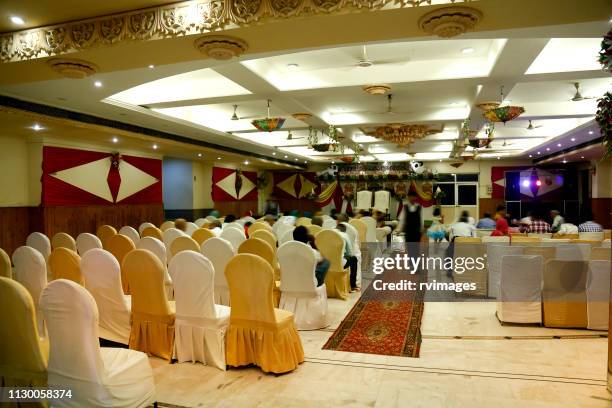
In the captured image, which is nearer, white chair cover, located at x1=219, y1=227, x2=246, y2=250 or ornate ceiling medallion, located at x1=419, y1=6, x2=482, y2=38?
ornate ceiling medallion, located at x1=419, y1=6, x2=482, y2=38

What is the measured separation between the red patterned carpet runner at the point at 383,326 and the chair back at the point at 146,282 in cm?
172

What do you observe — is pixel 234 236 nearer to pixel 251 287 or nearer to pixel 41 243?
pixel 41 243

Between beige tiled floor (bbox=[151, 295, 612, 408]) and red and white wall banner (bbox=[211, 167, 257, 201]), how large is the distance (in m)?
12.8

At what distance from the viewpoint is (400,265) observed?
30.6 feet

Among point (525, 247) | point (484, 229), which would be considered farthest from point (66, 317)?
point (484, 229)

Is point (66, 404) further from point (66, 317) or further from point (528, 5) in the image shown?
point (528, 5)

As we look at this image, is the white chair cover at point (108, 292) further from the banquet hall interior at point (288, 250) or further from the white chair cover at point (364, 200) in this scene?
the white chair cover at point (364, 200)

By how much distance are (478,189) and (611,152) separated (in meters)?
17.1

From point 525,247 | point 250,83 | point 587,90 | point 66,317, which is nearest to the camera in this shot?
point 66,317

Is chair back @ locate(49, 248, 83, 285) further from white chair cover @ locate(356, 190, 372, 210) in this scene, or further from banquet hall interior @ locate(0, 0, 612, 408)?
white chair cover @ locate(356, 190, 372, 210)

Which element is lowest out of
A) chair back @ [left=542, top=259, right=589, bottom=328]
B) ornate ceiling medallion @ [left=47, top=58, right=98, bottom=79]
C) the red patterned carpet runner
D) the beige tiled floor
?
the beige tiled floor

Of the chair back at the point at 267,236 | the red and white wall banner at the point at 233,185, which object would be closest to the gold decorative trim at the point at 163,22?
the chair back at the point at 267,236

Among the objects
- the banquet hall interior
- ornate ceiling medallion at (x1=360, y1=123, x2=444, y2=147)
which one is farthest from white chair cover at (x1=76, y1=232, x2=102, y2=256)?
ornate ceiling medallion at (x1=360, y1=123, x2=444, y2=147)

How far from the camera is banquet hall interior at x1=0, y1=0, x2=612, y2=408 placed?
10.5ft
